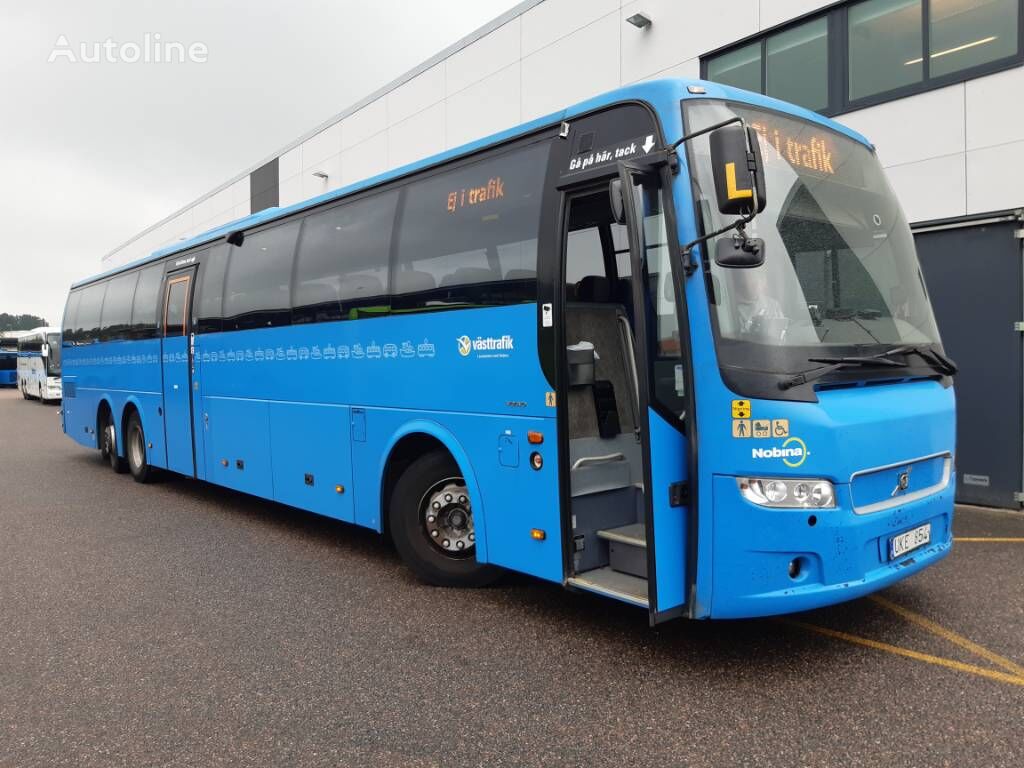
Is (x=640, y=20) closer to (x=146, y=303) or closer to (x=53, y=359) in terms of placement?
(x=146, y=303)

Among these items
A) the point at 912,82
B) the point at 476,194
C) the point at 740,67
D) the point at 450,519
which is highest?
the point at 740,67


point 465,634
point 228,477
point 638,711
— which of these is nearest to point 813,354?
point 638,711

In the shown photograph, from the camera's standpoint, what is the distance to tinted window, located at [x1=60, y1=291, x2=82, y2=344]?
13375 millimetres

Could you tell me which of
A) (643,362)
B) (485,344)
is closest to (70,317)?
(485,344)

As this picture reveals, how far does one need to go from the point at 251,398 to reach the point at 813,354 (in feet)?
18.5

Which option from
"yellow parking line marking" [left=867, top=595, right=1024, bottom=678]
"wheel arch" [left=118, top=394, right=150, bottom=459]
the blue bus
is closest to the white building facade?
"yellow parking line marking" [left=867, top=595, right=1024, bottom=678]

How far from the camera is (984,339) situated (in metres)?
8.22

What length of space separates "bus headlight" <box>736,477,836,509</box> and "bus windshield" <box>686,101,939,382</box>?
54 cm

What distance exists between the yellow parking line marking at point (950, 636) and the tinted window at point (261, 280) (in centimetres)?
532

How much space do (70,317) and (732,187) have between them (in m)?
13.3

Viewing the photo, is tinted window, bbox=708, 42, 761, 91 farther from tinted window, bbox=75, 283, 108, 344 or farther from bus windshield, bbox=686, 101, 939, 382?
tinted window, bbox=75, 283, 108, 344

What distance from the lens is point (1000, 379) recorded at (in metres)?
8.12

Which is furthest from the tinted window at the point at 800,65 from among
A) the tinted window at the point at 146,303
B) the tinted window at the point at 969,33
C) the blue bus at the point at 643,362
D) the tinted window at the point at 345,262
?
the tinted window at the point at 146,303

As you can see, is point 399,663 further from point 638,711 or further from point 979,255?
point 979,255
